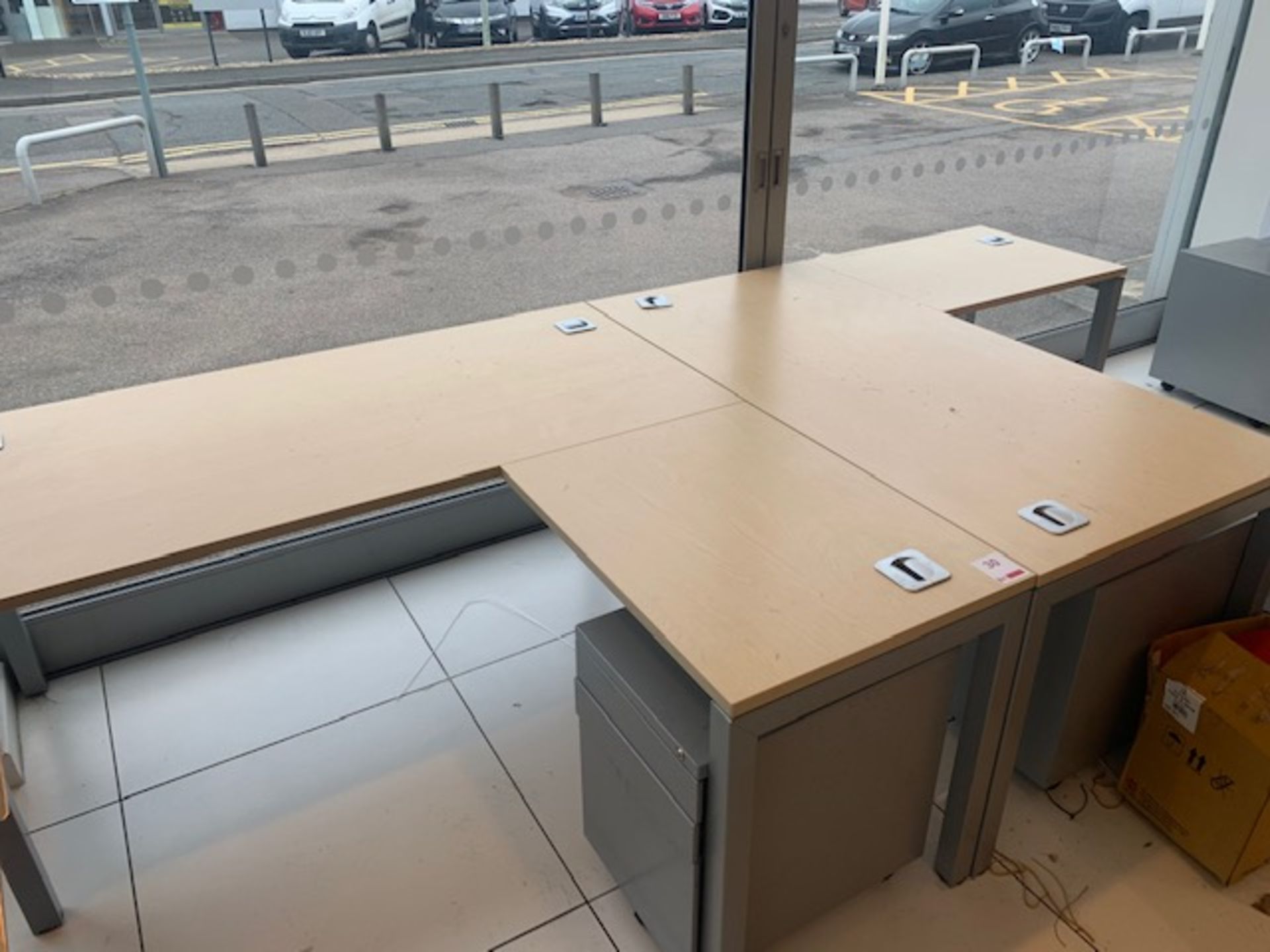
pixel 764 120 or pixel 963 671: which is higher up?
pixel 764 120

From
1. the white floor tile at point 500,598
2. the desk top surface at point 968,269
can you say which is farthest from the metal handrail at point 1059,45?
the white floor tile at point 500,598

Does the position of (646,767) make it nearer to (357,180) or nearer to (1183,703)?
(1183,703)

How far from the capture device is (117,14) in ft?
6.22

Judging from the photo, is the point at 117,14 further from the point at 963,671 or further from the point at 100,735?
the point at 963,671

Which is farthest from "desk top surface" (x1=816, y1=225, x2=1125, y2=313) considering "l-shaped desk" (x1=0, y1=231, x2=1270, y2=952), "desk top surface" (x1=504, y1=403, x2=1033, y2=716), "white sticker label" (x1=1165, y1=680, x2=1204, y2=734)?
"white sticker label" (x1=1165, y1=680, x2=1204, y2=734)

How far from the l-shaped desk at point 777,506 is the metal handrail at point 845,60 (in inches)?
36.8

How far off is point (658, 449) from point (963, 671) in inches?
26.1

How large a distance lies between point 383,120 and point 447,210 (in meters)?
0.26

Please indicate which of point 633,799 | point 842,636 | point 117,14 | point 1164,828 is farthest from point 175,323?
point 1164,828

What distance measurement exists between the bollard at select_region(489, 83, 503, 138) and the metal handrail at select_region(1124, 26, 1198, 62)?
251 cm

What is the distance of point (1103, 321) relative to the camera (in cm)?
269

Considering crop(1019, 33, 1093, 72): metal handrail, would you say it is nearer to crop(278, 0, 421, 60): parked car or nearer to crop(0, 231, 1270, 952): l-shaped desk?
crop(0, 231, 1270, 952): l-shaped desk

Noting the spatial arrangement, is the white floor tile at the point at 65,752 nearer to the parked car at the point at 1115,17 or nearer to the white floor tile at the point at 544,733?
the white floor tile at the point at 544,733

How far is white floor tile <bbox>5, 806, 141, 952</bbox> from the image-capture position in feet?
5.51
